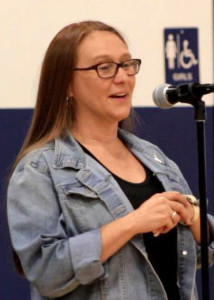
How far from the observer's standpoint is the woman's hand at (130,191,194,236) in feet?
5.04

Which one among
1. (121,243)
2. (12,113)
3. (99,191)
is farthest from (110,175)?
(12,113)

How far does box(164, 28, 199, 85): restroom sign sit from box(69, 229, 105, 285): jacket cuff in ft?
4.65

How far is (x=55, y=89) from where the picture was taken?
5.60 ft

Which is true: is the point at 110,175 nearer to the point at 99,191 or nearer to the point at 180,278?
the point at 99,191

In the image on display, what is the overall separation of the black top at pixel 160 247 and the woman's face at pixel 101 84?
111 mm

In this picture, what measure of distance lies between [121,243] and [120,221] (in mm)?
49

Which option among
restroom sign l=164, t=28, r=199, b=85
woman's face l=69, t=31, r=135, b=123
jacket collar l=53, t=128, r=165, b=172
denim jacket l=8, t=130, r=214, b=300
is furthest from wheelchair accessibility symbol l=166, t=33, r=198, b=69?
denim jacket l=8, t=130, r=214, b=300

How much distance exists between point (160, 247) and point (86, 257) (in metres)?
0.23

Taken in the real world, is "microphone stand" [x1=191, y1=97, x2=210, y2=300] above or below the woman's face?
below

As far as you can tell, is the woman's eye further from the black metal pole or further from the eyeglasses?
the black metal pole

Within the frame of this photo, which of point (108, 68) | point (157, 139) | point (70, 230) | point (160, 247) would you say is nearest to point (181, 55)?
point (157, 139)

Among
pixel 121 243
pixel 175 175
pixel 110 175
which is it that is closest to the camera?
pixel 121 243

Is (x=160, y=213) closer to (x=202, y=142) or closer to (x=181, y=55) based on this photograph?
(x=202, y=142)

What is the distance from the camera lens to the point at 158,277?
5.31ft
